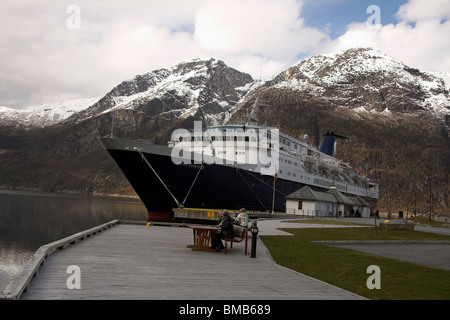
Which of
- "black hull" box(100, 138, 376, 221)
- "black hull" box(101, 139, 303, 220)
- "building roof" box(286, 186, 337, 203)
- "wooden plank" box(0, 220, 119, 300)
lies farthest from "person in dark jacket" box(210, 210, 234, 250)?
"building roof" box(286, 186, 337, 203)

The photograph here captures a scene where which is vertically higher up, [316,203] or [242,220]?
[242,220]

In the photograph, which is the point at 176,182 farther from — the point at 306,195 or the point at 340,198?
the point at 340,198

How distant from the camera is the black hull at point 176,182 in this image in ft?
93.7

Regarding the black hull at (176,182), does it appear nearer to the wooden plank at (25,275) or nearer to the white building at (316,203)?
the white building at (316,203)

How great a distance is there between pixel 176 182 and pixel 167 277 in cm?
2169

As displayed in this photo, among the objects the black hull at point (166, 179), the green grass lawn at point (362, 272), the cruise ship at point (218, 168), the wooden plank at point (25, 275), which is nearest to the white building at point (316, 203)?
the cruise ship at point (218, 168)

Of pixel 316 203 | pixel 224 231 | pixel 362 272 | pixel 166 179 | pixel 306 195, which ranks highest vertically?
pixel 166 179

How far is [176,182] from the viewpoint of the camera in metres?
29.2

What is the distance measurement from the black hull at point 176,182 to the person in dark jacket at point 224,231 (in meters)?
16.6

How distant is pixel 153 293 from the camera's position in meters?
6.26

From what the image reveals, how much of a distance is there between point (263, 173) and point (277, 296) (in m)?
32.3

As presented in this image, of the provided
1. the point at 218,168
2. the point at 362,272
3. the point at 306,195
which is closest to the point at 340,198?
the point at 306,195
